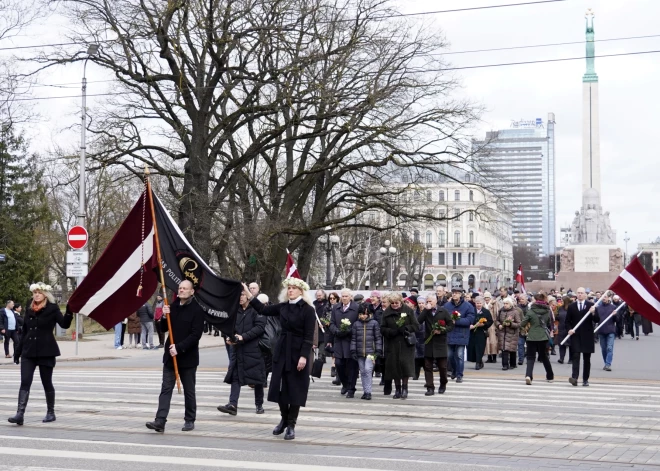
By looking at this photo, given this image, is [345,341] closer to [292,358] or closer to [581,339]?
[292,358]

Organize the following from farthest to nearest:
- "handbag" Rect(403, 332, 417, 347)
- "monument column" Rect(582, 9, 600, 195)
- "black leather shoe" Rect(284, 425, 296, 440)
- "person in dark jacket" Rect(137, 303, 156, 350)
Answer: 1. "monument column" Rect(582, 9, 600, 195)
2. "person in dark jacket" Rect(137, 303, 156, 350)
3. "handbag" Rect(403, 332, 417, 347)
4. "black leather shoe" Rect(284, 425, 296, 440)

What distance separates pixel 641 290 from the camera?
16.3 m

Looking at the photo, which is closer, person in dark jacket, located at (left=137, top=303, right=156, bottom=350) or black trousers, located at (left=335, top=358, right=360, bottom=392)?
black trousers, located at (left=335, top=358, right=360, bottom=392)

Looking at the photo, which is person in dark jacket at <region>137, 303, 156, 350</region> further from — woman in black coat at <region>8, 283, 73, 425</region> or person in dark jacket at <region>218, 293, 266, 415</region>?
woman in black coat at <region>8, 283, 73, 425</region>

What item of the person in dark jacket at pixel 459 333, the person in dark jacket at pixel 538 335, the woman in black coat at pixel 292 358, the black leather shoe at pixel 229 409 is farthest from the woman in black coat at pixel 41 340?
the person in dark jacket at pixel 538 335

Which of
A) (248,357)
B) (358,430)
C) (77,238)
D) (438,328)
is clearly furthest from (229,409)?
(77,238)

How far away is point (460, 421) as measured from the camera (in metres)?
12.9

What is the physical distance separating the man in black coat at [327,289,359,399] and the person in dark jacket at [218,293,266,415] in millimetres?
2593

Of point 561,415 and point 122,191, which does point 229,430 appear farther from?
point 122,191

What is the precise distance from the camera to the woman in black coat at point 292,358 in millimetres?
11148

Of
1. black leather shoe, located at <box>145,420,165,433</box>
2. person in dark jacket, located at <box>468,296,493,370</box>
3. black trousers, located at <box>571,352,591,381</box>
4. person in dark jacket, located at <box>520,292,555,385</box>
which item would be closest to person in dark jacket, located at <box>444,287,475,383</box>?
person in dark jacket, located at <box>520,292,555,385</box>

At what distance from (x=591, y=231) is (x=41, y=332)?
7633cm

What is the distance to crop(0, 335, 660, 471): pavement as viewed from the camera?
9.44 meters

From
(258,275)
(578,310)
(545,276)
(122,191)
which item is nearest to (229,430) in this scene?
(578,310)
